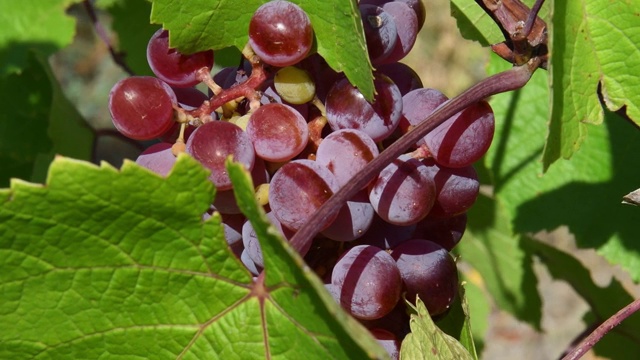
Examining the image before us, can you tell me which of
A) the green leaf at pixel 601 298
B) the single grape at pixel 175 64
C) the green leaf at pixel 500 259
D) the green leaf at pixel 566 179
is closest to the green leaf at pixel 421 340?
the single grape at pixel 175 64

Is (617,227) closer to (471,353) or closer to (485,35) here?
(485,35)

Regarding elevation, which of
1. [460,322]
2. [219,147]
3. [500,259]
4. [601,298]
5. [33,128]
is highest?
[219,147]

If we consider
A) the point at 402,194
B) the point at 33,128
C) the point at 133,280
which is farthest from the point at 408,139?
the point at 33,128

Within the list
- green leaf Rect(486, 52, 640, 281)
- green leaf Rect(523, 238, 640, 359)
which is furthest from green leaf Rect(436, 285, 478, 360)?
green leaf Rect(523, 238, 640, 359)

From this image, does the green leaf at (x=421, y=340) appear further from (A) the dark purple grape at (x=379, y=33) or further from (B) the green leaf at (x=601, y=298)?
(B) the green leaf at (x=601, y=298)

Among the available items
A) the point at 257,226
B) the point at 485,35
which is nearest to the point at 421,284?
the point at 257,226

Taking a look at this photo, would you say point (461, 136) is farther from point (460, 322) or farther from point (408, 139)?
point (460, 322)

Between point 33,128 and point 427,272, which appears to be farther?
point 33,128
